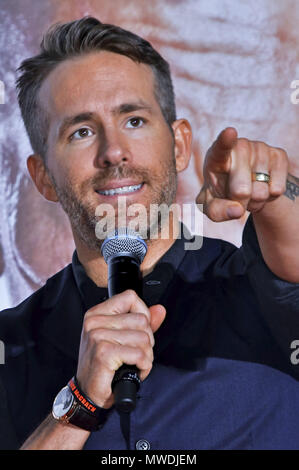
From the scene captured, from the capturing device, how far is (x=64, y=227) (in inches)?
81.7

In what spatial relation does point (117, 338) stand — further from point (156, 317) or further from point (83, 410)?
point (83, 410)

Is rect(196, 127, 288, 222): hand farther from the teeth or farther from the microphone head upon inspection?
the teeth

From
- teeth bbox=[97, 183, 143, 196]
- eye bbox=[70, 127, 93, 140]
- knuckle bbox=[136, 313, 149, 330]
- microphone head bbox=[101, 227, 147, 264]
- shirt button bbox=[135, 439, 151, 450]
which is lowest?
shirt button bbox=[135, 439, 151, 450]

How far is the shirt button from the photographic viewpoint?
135 centimetres

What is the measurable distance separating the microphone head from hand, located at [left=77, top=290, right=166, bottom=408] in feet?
0.49

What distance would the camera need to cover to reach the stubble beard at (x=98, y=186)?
1.62 metres

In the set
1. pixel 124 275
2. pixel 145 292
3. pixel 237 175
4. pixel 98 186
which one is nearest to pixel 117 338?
pixel 124 275

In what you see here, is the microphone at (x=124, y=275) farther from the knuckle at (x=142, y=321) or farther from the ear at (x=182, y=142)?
the ear at (x=182, y=142)

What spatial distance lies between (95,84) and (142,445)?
99 centimetres

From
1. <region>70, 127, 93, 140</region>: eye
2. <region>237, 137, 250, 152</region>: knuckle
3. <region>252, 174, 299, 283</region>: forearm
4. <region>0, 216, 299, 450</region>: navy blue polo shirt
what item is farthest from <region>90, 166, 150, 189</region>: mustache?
<region>237, 137, 250, 152</region>: knuckle

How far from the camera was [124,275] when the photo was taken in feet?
3.62

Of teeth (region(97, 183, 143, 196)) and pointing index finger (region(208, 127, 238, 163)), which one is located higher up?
pointing index finger (region(208, 127, 238, 163))

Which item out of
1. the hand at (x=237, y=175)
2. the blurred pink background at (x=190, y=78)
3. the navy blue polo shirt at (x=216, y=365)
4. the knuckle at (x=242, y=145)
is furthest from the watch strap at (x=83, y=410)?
the blurred pink background at (x=190, y=78)

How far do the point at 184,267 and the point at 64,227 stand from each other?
573mm
